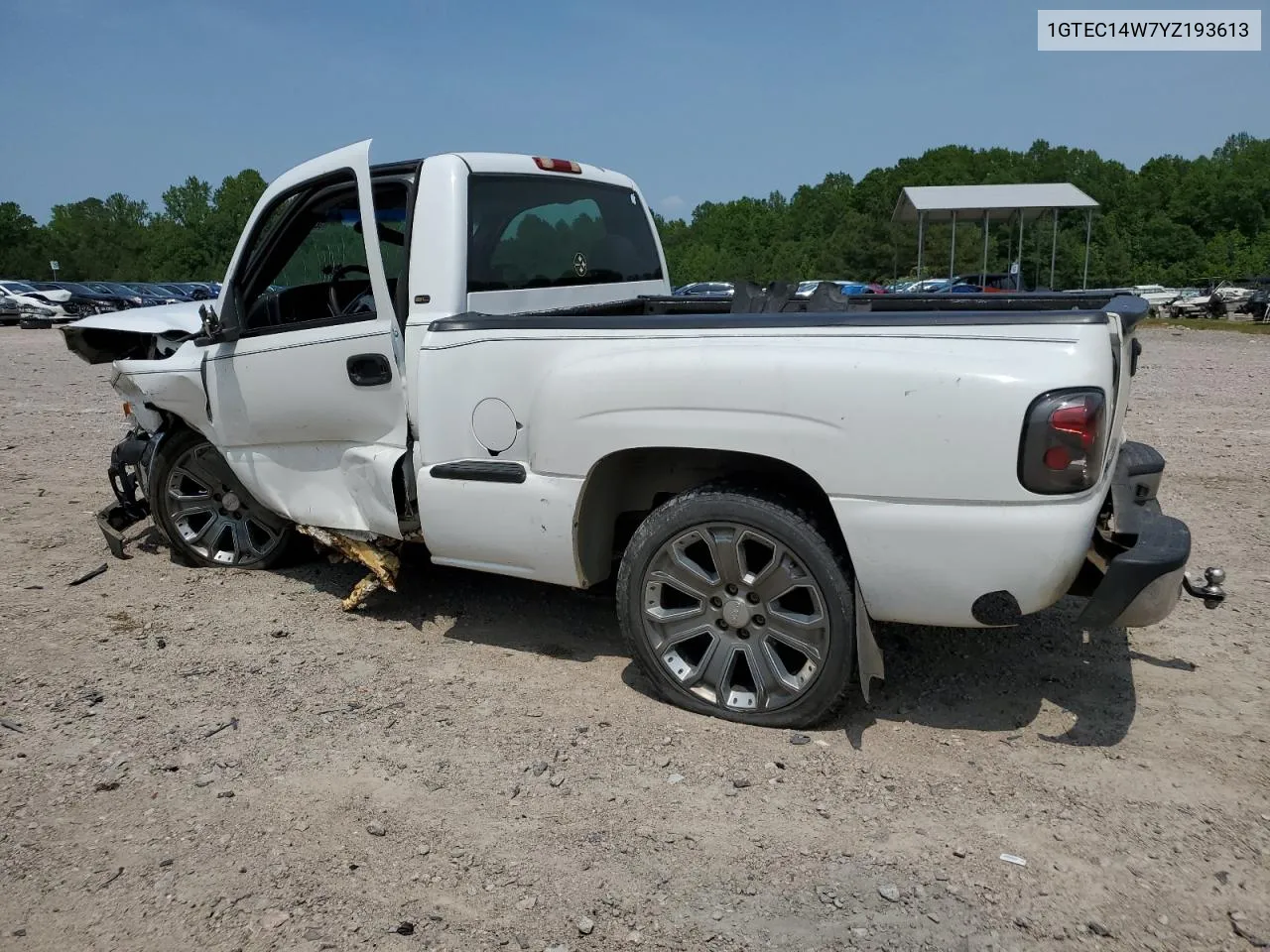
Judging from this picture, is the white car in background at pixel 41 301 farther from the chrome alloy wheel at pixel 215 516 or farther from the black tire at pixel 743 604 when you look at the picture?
the black tire at pixel 743 604

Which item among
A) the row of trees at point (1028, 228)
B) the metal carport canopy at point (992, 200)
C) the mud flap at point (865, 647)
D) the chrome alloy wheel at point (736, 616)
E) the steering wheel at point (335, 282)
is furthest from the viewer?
the row of trees at point (1028, 228)

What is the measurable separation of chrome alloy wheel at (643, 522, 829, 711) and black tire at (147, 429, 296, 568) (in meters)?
2.58

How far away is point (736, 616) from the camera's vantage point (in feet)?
11.7

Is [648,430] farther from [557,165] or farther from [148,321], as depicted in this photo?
[148,321]

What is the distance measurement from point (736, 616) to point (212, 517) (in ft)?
10.8

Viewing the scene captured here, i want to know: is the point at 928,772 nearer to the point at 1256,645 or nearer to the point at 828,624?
the point at 828,624

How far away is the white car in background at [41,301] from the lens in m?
33.8

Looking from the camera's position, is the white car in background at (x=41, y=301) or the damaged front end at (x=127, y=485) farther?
the white car in background at (x=41, y=301)

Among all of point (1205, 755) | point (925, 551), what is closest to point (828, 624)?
point (925, 551)

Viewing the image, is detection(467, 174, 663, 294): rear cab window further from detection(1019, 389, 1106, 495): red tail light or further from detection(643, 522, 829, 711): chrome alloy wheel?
detection(1019, 389, 1106, 495): red tail light

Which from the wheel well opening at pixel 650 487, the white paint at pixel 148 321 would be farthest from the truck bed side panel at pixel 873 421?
the white paint at pixel 148 321

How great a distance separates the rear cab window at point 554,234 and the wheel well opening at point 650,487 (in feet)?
3.44

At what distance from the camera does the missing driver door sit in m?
4.37

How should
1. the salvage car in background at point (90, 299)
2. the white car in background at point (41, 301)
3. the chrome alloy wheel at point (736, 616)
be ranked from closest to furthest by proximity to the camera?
the chrome alloy wheel at point (736, 616) < the white car in background at point (41, 301) < the salvage car in background at point (90, 299)
